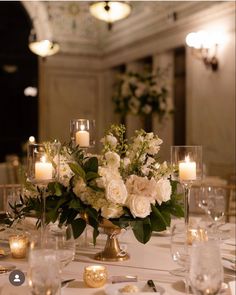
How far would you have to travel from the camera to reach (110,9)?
16.6ft

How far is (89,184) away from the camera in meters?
1.96

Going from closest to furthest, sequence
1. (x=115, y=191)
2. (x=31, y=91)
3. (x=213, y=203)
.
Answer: (x=115, y=191)
(x=213, y=203)
(x=31, y=91)

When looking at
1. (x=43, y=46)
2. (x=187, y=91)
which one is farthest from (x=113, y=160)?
(x=187, y=91)

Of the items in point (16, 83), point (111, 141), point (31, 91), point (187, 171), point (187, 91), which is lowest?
point (187, 171)

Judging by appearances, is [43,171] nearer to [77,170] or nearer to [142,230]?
[77,170]

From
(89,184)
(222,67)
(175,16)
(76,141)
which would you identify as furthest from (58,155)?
(175,16)

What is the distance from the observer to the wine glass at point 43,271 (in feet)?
4.38

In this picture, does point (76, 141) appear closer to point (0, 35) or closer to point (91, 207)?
point (91, 207)

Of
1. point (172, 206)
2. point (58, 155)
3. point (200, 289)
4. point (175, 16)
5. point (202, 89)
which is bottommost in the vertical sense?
point (200, 289)

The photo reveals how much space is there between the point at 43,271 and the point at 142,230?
680 mm

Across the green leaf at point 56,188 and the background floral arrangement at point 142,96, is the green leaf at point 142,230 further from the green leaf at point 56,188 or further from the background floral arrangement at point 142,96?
the background floral arrangement at point 142,96

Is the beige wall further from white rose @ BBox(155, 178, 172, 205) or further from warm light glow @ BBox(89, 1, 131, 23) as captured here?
white rose @ BBox(155, 178, 172, 205)

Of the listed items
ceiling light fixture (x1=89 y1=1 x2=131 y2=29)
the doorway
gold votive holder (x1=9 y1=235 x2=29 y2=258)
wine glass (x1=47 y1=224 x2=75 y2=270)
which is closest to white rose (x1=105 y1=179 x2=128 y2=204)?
wine glass (x1=47 y1=224 x2=75 y2=270)

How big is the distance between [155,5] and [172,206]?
609cm
